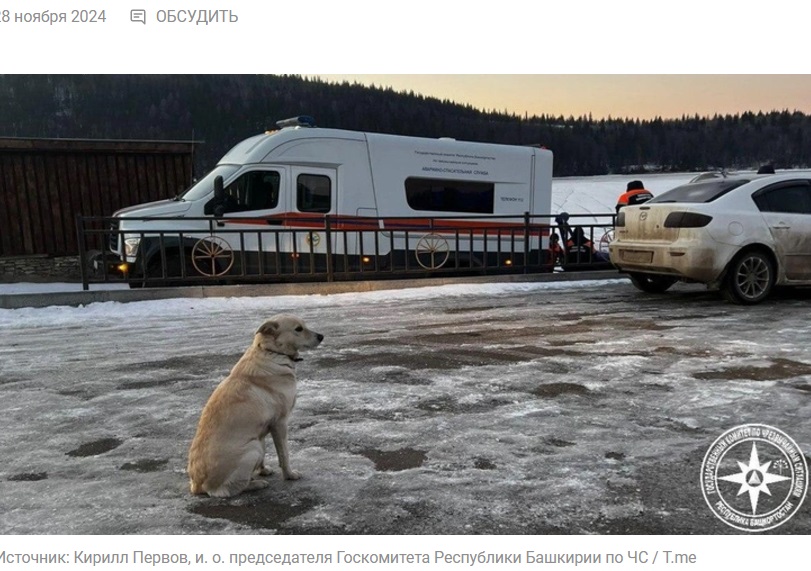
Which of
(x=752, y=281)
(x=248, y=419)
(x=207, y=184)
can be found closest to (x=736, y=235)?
(x=752, y=281)

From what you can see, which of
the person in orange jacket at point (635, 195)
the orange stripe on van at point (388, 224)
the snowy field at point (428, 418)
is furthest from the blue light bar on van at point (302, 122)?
the person in orange jacket at point (635, 195)

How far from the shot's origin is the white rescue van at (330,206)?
10383 millimetres

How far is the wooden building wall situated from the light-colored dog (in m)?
14.5

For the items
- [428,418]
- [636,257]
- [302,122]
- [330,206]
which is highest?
[302,122]

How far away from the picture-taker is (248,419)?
106 inches

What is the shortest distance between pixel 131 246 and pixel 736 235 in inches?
383

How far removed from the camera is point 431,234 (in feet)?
40.2

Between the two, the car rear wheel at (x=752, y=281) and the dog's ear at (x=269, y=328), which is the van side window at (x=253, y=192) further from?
the dog's ear at (x=269, y=328)

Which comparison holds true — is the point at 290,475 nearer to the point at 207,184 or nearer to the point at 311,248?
the point at 311,248
